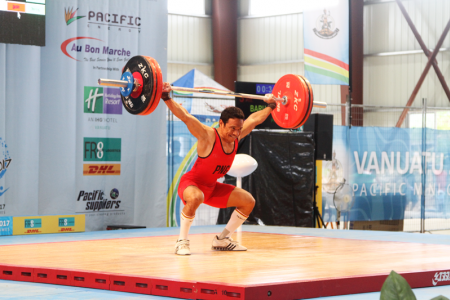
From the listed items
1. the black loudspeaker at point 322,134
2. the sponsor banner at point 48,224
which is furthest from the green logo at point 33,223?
the black loudspeaker at point 322,134

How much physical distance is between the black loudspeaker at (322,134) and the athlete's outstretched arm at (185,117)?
11.4 ft

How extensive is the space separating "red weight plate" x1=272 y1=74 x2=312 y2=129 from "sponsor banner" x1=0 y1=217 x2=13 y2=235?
2.92 metres

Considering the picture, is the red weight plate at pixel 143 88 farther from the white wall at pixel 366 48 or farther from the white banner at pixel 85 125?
the white wall at pixel 366 48

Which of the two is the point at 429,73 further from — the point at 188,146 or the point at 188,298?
the point at 188,298

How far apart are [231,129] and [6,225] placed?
9.66 ft

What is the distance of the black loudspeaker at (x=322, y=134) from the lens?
23.8 ft

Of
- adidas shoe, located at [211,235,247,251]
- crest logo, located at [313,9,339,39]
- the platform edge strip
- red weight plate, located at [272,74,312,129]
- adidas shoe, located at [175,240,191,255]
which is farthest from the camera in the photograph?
crest logo, located at [313,9,339,39]

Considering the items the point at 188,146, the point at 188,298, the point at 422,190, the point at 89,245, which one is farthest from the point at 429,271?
the point at 422,190

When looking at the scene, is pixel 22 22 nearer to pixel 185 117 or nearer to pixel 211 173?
pixel 185 117

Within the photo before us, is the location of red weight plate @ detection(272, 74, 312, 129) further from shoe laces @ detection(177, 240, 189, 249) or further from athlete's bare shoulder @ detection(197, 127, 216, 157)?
shoe laces @ detection(177, 240, 189, 249)

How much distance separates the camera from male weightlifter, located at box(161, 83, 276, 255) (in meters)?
3.95

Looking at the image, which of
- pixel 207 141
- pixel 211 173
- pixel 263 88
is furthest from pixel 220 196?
pixel 263 88

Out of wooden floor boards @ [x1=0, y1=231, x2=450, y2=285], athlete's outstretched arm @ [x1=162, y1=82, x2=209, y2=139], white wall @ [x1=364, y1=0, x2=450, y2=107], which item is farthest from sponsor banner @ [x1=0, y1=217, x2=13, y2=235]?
white wall @ [x1=364, y1=0, x2=450, y2=107]

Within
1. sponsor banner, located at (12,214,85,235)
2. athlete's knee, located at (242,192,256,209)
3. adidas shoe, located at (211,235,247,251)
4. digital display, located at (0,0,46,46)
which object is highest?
digital display, located at (0,0,46,46)
